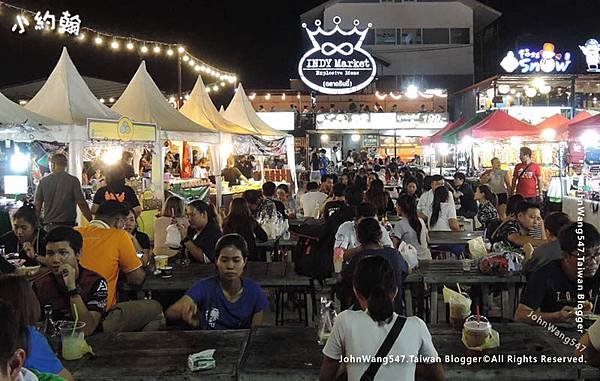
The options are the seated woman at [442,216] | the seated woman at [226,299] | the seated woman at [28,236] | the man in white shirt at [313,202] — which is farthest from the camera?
the man in white shirt at [313,202]

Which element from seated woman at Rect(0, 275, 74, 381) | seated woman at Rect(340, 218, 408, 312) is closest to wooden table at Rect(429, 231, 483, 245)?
→ seated woman at Rect(340, 218, 408, 312)

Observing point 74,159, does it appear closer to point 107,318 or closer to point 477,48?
point 107,318

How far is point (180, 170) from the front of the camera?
1566cm

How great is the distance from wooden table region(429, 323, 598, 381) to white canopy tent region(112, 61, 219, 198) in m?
8.80

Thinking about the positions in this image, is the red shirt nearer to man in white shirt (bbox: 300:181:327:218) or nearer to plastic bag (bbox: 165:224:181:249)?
man in white shirt (bbox: 300:181:327:218)

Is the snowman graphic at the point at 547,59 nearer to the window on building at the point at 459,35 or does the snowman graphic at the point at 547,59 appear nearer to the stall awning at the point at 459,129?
the stall awning at the point at 459,129

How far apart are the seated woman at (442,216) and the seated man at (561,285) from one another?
418cm

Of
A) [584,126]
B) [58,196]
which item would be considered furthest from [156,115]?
[584,126]

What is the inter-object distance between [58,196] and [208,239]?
342 cm

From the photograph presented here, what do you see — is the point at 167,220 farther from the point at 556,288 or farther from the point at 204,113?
the point at 204,113

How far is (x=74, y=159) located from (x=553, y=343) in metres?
8.30

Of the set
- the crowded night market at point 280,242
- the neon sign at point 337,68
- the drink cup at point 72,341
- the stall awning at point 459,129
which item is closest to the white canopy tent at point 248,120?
the crowded night market at point 280,242

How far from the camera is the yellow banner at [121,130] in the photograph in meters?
9.60

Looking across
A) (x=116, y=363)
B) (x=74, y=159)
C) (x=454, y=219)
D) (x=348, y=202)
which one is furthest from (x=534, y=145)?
(x=116, y=363)
